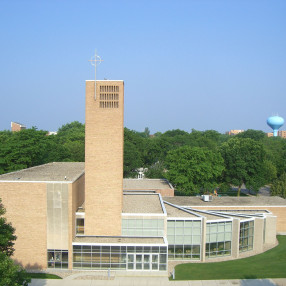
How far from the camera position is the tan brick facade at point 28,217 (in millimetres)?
27172

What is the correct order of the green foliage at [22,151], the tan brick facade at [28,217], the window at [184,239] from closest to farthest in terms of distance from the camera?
1. the tan brick facade at [28,217]
2. the window at [184,239]
3. the green foliage at [22,151]

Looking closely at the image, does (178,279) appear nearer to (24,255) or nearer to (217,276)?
(217,276)

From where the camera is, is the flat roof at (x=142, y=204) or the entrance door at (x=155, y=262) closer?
the entrance door at (x=155, y=262)

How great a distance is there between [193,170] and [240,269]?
21.9m

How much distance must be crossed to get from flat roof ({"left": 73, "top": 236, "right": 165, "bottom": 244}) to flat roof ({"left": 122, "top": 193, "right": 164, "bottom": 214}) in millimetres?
2427

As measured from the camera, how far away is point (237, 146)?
57844 millimetres

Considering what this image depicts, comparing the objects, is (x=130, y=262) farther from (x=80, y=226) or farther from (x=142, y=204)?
(x=142, y=204)

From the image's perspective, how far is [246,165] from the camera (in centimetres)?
5581

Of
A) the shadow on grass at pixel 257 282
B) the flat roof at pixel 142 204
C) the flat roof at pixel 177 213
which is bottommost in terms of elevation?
the shadow on grass at pixel 257 282

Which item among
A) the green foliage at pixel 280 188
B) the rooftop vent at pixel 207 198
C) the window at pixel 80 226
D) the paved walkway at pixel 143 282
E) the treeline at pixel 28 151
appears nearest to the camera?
the paved walkway at pixel 143 282

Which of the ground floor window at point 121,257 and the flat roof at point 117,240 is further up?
the flat roof at point 117,240

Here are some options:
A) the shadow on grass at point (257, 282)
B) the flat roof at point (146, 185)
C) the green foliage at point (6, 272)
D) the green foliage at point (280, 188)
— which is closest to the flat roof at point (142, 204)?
the shadow on grass at point (257, 282)

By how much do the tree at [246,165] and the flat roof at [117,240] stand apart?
103 ft

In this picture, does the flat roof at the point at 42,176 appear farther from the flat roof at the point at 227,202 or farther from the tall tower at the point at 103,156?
the flat roof at the point at 227,202
